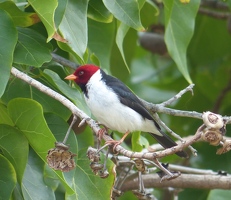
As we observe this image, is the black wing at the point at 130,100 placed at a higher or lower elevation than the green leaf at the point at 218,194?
higher

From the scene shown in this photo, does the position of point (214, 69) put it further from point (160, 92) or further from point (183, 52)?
point (183, 52)

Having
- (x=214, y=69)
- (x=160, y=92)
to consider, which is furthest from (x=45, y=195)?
(x=160, y=92)

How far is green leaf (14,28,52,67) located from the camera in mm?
3385

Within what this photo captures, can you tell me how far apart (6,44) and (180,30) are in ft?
3.83

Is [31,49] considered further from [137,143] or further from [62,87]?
[137,143]

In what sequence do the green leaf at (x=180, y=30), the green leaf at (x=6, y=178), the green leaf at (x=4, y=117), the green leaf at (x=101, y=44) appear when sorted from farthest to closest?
the green leaf at (x=101, y=44)
the green leaf at (x=180, y=30)
the green leaf at (x=4, y=117)
the green leaf at (x=6, y=178)

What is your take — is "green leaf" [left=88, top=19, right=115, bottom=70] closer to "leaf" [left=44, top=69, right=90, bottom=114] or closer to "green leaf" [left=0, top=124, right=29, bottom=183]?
"leaf" [left=44, top=69, right=90, bottom=114]

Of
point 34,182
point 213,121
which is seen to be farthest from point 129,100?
point 213,121

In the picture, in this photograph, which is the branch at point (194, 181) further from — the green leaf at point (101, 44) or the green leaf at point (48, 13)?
the green leaf at point (48, 13)

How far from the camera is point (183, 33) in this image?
4.02 meters

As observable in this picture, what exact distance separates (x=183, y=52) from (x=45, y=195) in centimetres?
112

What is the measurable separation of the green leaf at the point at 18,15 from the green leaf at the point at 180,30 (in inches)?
31.1

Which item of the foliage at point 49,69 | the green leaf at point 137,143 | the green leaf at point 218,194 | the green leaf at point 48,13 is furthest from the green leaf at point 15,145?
the green leaf at point 218,194

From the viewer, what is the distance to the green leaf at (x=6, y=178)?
3.19 meters
